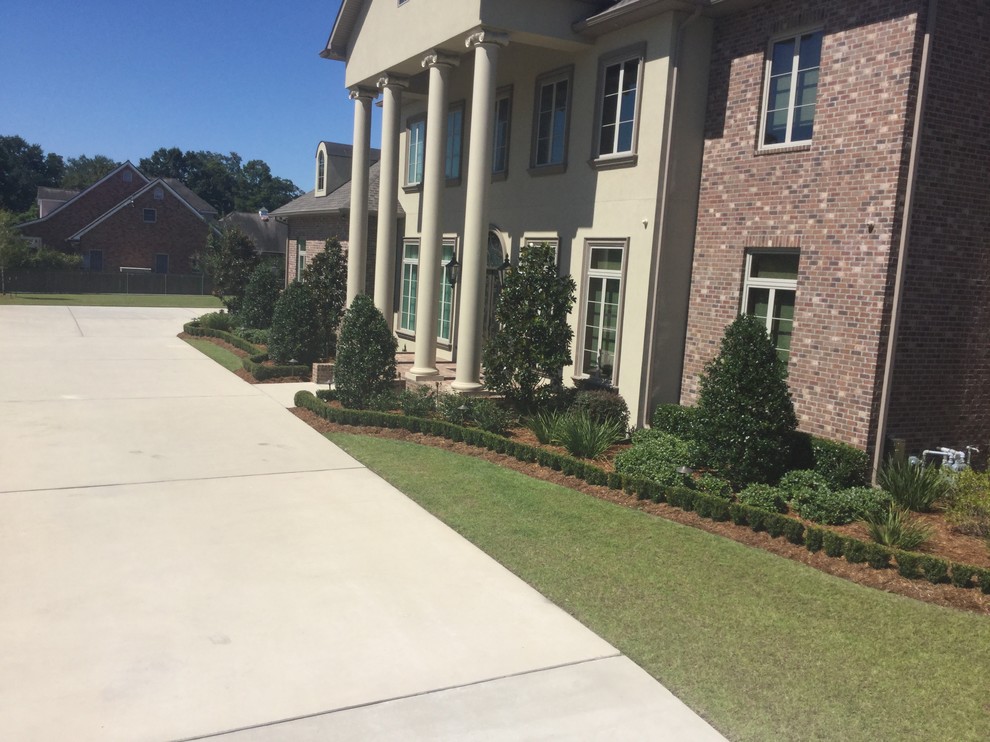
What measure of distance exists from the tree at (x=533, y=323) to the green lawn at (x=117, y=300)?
3079 cm

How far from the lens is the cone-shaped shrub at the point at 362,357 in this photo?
13.5 m

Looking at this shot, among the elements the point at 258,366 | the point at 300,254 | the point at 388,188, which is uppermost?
the point at 388,188

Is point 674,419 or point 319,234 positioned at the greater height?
point 319,234

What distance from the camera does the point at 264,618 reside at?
19.1ft

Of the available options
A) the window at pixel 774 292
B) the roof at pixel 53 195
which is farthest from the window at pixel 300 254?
the roof at pixel 53 195

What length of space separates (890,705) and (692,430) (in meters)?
5.05

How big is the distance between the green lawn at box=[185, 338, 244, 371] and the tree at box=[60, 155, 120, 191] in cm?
9501

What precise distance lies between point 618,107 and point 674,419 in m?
5.12

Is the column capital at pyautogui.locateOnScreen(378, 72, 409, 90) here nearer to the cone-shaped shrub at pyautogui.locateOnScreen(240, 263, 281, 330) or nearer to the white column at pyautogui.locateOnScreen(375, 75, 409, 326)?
the white column at pyautogui.locateOnScreen(375, 75, 409, 326)

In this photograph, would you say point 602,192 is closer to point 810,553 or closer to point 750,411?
point 750,411

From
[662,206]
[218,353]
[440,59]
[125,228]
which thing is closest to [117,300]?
[125,228]

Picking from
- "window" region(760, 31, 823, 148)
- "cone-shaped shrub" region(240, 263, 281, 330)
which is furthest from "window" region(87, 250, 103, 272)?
"window" region(760, 31, 823, 148)

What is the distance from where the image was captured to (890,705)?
495 cm

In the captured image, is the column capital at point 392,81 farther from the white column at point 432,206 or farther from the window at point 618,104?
the window at point 618,104
